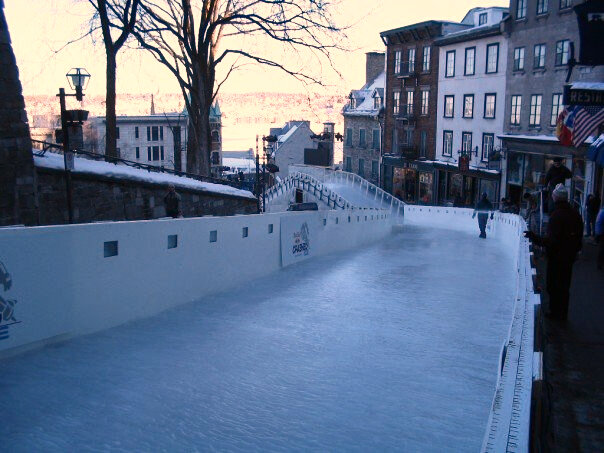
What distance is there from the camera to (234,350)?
6.34m

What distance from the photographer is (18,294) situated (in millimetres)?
5852

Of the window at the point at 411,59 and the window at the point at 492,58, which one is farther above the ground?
the window at the point at 411,59

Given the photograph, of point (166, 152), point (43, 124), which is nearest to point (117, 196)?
point (166, 152)

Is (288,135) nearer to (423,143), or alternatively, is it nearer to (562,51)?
(423,143)

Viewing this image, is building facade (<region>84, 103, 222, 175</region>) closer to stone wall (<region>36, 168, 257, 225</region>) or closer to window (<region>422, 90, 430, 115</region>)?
window (<region>422, 90, 430, 115</region>)

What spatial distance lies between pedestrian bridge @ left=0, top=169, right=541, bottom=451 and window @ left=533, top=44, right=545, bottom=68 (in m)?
24.5

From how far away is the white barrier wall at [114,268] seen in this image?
5.94 metres

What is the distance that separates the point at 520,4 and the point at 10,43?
99.9 feet

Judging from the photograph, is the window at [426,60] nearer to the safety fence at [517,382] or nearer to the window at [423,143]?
the window at [423,143]

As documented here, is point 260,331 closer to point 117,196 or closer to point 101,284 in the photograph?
point 101,284

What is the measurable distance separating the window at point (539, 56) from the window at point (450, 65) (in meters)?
9.08

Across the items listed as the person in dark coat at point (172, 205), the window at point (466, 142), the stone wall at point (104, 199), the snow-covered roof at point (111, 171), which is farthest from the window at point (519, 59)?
the person in dark coat at point (172, 205)

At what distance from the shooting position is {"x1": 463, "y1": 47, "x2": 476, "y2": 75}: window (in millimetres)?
38344

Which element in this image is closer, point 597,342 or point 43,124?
point 597,342
